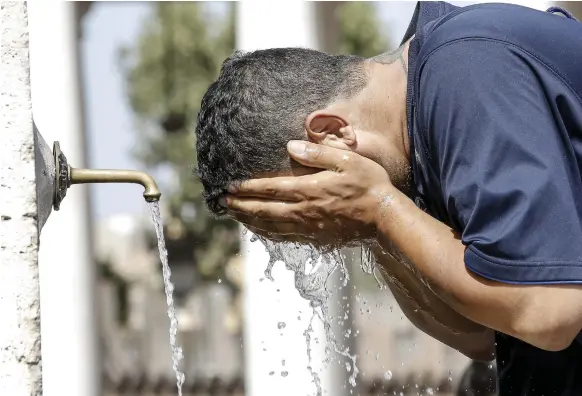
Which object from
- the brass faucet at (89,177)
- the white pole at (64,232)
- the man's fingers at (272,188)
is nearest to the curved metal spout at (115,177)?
the brass faucet at (89,177)

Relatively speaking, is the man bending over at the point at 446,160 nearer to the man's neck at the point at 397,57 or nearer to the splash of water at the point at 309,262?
the man's neck at the point at 397,57

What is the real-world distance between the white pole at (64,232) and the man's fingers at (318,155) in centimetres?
585

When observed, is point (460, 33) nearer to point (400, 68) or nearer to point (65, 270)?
point (400, 68)

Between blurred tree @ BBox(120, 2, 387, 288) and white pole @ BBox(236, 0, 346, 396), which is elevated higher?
white pole @ BBox(236, 0, 346, 396)

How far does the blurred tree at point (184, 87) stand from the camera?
1895 cm

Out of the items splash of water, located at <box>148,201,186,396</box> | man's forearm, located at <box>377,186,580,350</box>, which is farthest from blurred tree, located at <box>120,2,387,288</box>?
man's forearm, located at <box>377,186,580,350</box>

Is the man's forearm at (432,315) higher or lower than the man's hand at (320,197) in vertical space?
lower

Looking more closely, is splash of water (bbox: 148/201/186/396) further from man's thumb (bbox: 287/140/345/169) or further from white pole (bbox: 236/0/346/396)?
white pole (bbox: 236/0/346/396)

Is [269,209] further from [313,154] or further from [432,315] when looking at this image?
[432,315]

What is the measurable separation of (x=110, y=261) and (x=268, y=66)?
1876 cm

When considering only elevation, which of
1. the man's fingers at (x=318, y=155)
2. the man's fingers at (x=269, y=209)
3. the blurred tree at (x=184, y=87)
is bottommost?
the blurred tree at (x=184, y=87)

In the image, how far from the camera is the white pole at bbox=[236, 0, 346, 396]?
7.62 meters

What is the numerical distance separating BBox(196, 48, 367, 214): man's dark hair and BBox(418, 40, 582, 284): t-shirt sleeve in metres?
0.38

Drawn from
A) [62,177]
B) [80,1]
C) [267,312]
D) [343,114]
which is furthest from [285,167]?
[80,1]
